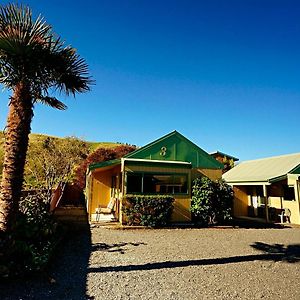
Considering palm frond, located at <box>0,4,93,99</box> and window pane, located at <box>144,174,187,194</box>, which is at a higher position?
palm frond, located at <box>0,4,93,99</box>

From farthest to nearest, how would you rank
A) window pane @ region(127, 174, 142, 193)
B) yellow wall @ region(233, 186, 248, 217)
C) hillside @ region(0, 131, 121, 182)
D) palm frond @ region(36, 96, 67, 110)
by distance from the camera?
1. hillside @ region(0, 131, 121, 182)
2. yellow wall @ region(233, 186, 248, 217)
3. window pane @ region(127, 174, 142, 193)
4. palm frond @ region(36, 96, 67, 110)

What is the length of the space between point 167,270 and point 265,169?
1404 cm

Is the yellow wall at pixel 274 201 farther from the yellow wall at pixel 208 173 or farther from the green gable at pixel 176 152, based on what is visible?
the green gable at pixel 176 152

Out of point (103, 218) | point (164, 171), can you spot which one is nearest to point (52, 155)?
point (103, 218)

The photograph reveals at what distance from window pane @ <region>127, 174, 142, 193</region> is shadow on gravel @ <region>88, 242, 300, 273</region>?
247 inches

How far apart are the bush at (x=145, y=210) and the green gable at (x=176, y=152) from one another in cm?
250

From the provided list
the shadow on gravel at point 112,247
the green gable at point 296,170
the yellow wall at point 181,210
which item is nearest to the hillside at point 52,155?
the yellow wall at point 181,210

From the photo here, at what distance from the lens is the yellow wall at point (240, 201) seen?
785 inches

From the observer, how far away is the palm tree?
5816 millimetres

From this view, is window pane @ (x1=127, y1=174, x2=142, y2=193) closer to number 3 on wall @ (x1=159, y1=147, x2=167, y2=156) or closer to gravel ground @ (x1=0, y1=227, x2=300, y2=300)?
number 3 on wall @ (x1=159, y1=147, x2=167, y2=156)

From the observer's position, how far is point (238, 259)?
7816 mm

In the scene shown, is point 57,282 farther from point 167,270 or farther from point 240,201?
point 240,201

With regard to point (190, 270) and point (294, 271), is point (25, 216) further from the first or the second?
point (294, 271)

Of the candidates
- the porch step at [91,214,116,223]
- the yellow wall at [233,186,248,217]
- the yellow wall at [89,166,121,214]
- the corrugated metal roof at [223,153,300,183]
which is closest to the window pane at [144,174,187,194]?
the porch step at [91,214,116,223]
